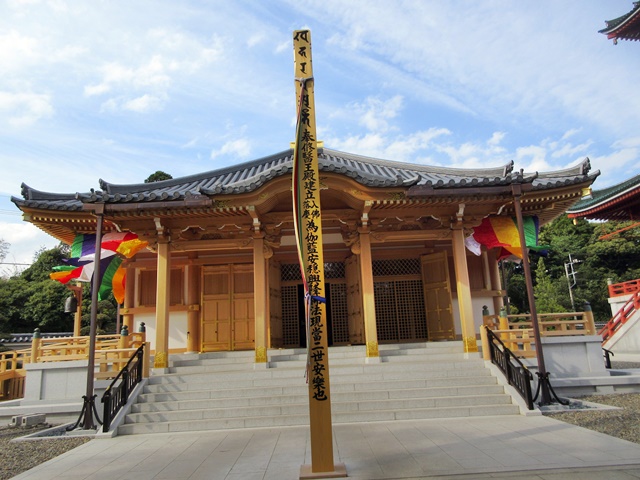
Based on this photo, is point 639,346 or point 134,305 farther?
point 639,346

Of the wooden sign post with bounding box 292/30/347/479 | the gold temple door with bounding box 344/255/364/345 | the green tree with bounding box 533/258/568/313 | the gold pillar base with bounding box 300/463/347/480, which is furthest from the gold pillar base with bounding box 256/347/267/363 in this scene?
the green tree with bounding box 533/258/568/313

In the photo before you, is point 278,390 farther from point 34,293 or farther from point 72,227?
point 34,293

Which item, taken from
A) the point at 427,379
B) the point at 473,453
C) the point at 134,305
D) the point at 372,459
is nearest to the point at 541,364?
the point at 427,379

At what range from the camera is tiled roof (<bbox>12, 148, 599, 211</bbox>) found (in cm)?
930

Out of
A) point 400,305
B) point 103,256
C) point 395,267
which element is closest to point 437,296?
point 400,305

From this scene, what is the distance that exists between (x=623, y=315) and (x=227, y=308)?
16.8 meters

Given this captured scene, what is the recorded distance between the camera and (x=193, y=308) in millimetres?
12461

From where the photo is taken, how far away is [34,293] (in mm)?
31766

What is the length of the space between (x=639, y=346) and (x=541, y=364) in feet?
42.4

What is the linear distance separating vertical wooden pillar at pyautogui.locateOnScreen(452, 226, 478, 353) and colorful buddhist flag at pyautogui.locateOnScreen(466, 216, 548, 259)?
0.66 meters

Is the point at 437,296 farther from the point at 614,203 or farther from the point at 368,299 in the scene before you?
the point at 614,203

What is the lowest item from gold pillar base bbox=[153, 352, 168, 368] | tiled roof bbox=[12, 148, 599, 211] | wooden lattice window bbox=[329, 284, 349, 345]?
gold pillar base bbox=[153, 352, 168, 368]

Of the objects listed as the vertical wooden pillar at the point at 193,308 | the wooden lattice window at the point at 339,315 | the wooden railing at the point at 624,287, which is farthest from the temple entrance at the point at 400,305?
the wooden railing at the point at 624,287

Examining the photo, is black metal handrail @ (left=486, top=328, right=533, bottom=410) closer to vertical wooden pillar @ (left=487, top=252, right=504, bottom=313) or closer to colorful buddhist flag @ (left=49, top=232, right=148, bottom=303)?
vertical wooden pillar @ (left=487, top=252, right=504, bottom=313)
